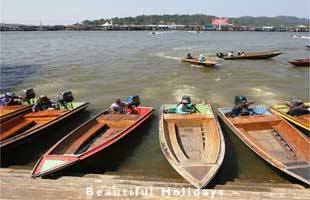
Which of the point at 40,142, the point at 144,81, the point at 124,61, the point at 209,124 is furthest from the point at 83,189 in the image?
the point at 124,61

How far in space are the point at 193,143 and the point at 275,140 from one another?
2816 mm

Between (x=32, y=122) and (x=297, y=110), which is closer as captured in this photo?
(x=297, y=110)

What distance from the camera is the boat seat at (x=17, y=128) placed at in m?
10.8

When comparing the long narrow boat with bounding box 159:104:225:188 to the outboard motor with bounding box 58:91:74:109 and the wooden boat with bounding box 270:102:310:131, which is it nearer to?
the wooden boat with bounding box 270:102:310:131

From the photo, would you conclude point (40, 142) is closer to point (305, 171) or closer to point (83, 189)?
point (83, 189)

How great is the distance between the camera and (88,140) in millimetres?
10297

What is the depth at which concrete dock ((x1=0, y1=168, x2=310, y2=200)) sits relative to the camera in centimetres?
665

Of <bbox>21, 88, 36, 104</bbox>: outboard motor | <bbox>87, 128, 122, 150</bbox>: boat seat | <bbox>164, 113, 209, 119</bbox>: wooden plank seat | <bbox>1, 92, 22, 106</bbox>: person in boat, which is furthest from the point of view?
<bbox>21, 88, 36, 104</bbox>: outboard motor

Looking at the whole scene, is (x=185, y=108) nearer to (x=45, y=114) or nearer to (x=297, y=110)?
(x=297, y=110)

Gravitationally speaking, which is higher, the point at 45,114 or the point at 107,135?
the point at 45,114

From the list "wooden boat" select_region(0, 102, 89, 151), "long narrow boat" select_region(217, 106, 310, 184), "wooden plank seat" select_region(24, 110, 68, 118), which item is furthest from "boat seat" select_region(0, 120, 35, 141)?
"long narrow boat" select_region(217, 106, 310, 184)

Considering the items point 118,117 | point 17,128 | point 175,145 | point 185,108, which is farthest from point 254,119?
point 17,128

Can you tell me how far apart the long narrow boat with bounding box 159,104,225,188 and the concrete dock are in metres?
0.40

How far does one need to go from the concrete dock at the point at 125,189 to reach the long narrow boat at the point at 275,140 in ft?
1.67
